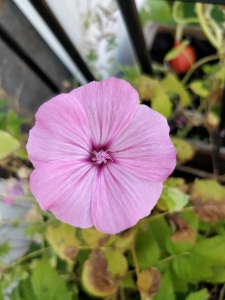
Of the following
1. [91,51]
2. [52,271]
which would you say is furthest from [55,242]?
[91,51]

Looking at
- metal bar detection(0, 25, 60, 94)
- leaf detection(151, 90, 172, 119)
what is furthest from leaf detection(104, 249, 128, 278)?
metal bar detection(0, 25, 60, 94)

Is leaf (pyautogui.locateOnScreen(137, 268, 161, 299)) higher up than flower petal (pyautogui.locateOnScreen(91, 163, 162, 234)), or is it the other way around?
flower petal (pyautogui.locateOnScreen(91, 163, 162, 234))

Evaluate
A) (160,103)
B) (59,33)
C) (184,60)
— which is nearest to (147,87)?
(160,103)

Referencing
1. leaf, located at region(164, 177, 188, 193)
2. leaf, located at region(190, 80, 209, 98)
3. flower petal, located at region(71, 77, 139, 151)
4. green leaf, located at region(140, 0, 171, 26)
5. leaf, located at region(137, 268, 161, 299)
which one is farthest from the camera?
green leaf, located at region(140, 0, 171, 26)

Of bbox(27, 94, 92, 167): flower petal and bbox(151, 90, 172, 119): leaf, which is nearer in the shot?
bbox(27, 94, 92, 167): flower petal

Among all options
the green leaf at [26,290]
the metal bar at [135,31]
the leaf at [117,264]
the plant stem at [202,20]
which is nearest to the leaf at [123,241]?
the leaf at [117,264]

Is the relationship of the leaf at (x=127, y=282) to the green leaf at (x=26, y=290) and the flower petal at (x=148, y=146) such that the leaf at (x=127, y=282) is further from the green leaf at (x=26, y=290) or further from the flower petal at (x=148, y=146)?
the flower petal at (x=148, y=146)

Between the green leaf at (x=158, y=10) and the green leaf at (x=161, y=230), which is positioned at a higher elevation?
the green leaf at (x=158, y=10)

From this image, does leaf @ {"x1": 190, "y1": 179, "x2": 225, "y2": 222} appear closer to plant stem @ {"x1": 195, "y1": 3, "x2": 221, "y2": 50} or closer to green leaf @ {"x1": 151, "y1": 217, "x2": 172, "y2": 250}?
green leaf @ {"x1": 151, "y1": 217, "x2": 172, "y2": 250}

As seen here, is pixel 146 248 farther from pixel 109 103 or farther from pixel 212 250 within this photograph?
pixel 109 103
